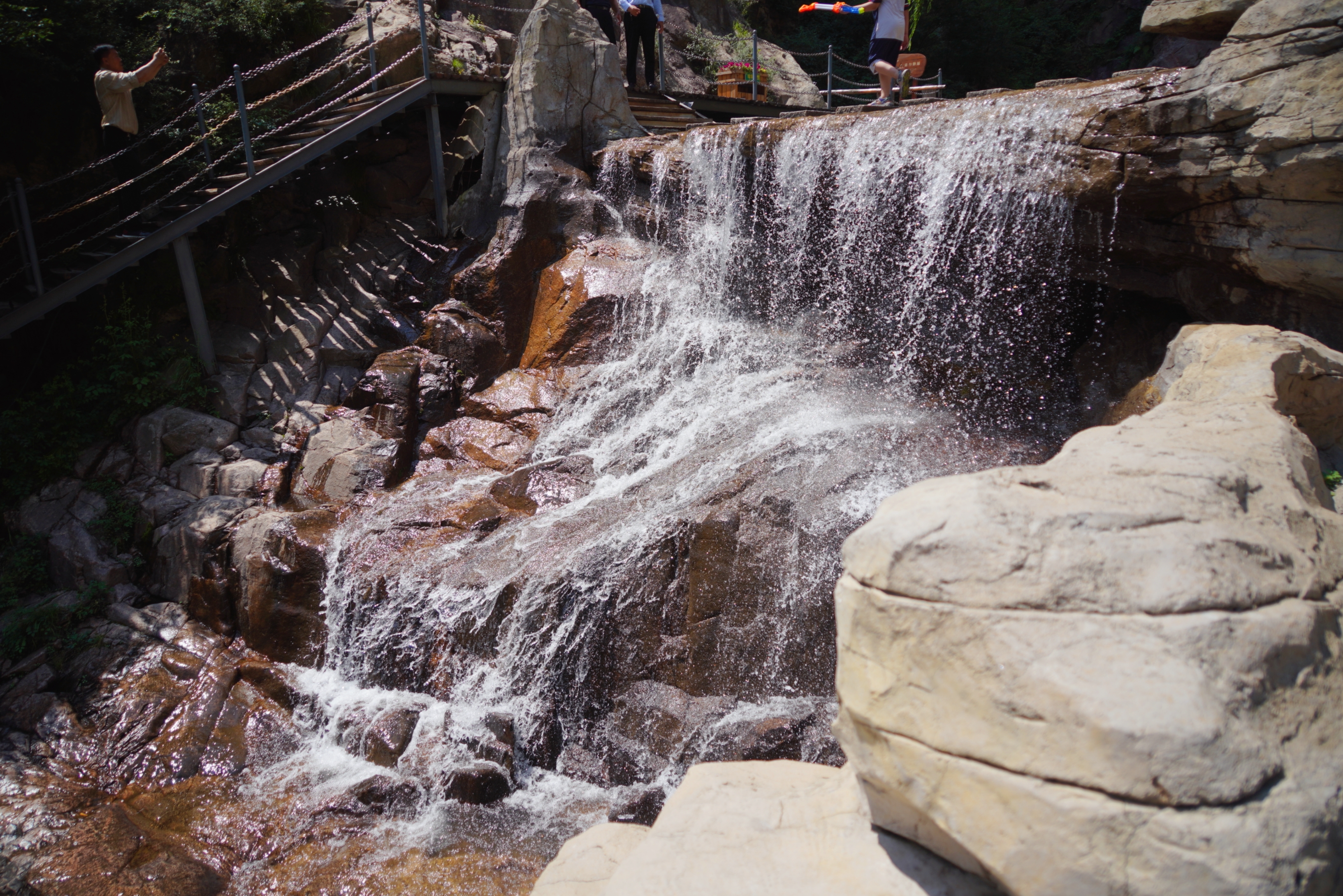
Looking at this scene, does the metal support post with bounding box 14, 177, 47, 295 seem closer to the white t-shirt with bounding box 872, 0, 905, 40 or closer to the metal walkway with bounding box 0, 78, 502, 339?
the metal walkway with bounding box 0, 78, 502, 339

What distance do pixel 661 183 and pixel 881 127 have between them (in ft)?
8.80

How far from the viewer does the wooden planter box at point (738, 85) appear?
13.3 metres

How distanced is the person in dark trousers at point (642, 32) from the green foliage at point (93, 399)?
682 cm

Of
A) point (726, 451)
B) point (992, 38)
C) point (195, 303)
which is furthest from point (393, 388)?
point (992, 38)

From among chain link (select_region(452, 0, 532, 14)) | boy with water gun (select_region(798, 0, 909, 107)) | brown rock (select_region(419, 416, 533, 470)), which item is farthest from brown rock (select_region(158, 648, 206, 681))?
chain link (select_region(452, 0, 532, 14))

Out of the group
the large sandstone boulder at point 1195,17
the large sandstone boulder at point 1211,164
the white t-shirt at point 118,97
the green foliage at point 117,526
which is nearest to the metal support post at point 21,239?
the white t-shirt at point 118,97

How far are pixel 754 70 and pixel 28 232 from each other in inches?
362

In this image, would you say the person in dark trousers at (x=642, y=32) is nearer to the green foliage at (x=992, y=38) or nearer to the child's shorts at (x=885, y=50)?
the child's shorts at (x=885, y=50)

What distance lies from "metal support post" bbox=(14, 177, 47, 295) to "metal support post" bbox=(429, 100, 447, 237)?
13.8 ft

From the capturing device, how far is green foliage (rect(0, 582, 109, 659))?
6.35 m

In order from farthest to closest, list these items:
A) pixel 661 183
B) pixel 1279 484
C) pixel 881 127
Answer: pixel 661 183, pixel 881 127, pixel 1279 484

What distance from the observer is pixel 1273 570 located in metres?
2.28

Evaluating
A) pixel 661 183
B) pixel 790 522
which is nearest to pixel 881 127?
pixel 661 183

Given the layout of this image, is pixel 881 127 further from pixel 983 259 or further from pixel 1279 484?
pixel 1279 484
